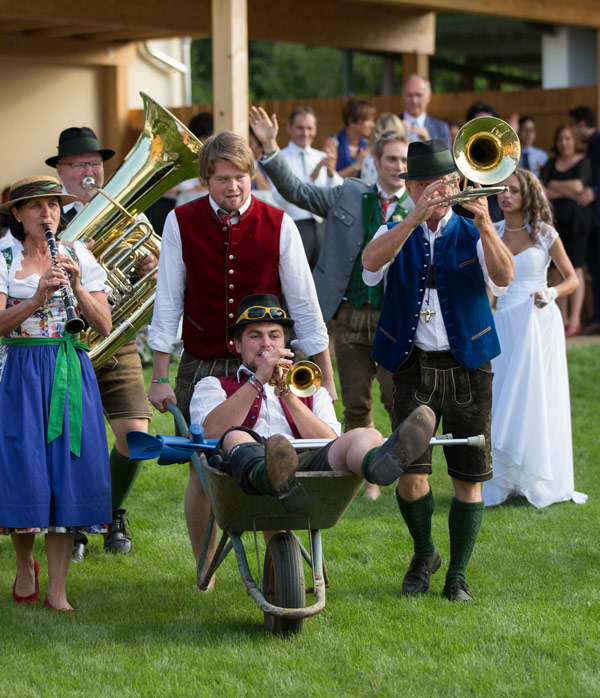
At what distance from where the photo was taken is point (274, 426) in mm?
4594

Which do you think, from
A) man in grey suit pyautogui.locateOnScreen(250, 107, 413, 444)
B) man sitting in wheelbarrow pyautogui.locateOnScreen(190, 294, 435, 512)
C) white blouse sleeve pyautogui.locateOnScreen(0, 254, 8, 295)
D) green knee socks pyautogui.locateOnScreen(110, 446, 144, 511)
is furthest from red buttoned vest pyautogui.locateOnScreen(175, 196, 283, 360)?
man in grey suit pyautogui.locateOnScreen(250, 107, 413, 444)

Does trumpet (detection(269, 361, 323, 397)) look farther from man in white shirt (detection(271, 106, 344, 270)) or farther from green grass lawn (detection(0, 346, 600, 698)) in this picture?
man in white shirt (detection(271, 106, 344, 270))

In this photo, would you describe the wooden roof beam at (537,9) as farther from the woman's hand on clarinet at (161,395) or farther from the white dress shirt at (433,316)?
the woman's hand on clarinet at (161,395)

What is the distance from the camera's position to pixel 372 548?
5738 millimetres

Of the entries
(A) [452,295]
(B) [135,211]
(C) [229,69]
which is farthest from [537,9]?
(A) [452,295]

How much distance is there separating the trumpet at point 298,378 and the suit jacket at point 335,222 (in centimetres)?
225

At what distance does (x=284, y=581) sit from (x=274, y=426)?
660 mm

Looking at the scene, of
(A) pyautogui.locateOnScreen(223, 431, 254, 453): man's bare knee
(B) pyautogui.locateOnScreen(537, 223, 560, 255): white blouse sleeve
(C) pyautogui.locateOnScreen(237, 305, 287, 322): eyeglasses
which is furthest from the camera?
(B) pyautogui.locateOnScreen(537, 223, 560, 255): white blouse sleeve

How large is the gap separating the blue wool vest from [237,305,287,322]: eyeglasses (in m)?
0.63

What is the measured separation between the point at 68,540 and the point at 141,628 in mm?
565

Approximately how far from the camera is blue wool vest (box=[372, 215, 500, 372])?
4.84 meters

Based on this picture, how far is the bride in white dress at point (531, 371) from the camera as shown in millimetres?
6703

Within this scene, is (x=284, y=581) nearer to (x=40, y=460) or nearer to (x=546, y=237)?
(x=40, y=460)

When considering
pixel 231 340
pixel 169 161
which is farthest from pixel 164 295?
pixel 169 161
